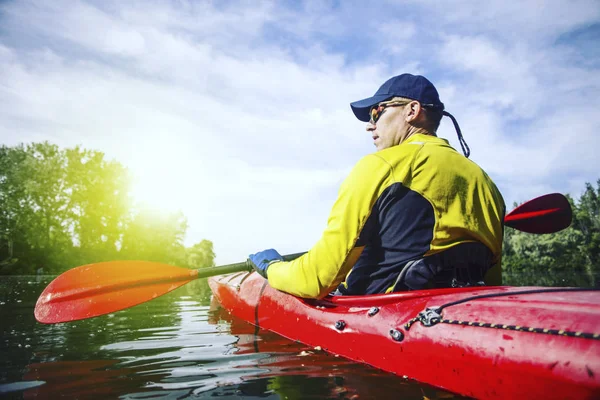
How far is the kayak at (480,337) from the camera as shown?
138 cm

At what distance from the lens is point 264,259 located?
315 centimetres

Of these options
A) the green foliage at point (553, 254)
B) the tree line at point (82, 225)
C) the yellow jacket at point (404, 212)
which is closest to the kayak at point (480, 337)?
the yellow jacket at point (404, 212)

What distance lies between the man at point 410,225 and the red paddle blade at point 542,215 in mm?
1148

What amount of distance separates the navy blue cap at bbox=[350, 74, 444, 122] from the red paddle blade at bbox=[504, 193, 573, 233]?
1.48m

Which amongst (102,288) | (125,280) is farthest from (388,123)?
(102,288)

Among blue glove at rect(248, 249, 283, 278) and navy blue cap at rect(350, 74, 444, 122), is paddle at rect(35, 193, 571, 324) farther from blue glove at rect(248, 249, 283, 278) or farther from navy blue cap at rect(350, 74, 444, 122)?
navy blue cap at rect(350, 74, 444, 122)

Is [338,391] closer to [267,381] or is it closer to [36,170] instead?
[267,381]

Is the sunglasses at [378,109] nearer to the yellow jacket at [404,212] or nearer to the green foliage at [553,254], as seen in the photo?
the yellow jacket at [404,212]

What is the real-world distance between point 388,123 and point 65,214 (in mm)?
36248

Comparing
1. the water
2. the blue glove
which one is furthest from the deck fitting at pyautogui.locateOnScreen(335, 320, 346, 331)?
the blue glove

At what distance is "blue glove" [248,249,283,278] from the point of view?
3.06 metres

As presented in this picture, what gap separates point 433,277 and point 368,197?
0.61 meters

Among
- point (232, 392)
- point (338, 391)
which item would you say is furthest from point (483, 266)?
point (232, 392)

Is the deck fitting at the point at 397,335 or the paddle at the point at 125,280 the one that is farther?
the paddle at the point at 125,280
